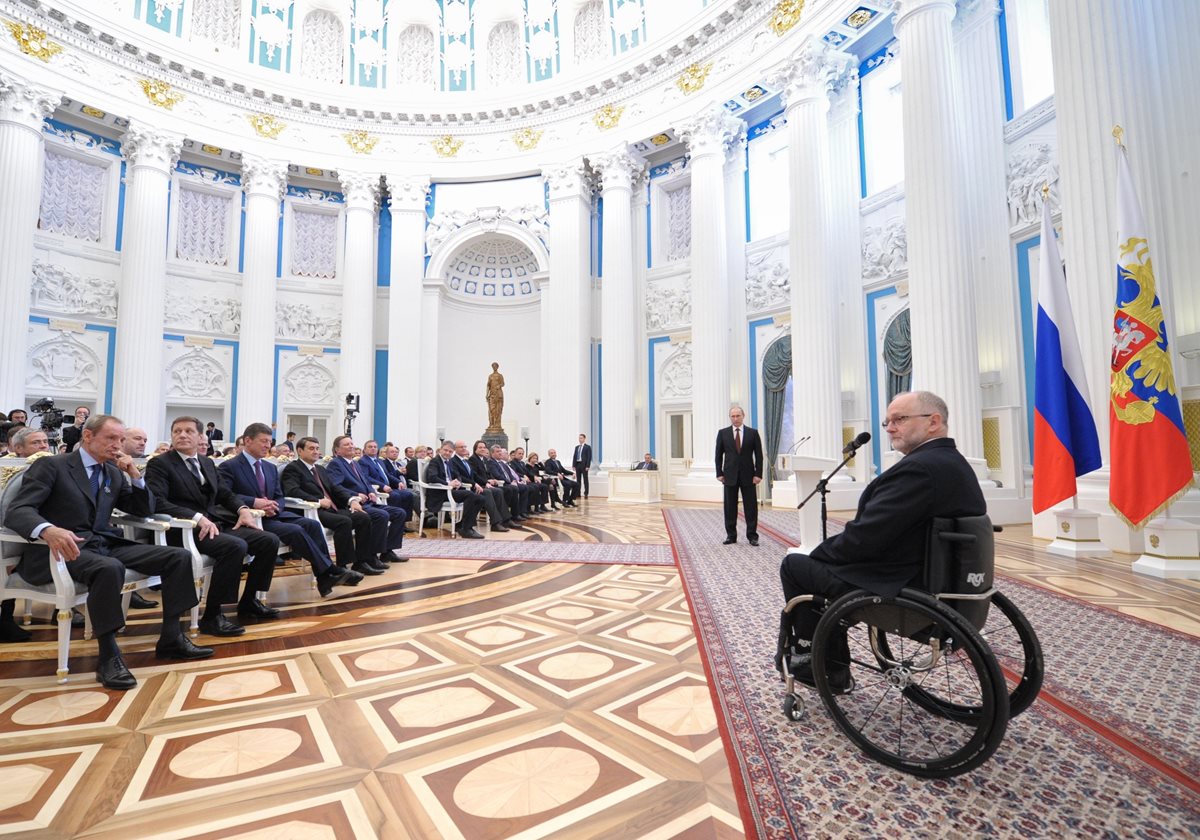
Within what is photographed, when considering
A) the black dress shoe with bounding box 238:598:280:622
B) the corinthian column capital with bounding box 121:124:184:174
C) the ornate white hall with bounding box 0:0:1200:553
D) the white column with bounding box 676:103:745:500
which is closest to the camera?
the black dress shoe with bounding box 238:598:280:622

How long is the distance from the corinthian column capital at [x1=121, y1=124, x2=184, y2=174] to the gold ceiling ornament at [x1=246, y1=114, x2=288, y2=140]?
175 centimetres

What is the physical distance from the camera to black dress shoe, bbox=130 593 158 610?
3.54 meters

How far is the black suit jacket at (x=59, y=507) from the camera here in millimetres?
2342

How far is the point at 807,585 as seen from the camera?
1.83 m

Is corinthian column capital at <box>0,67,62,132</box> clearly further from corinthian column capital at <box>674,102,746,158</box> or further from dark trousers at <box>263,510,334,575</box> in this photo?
dark trousers at <box>263,510,334,575</box>

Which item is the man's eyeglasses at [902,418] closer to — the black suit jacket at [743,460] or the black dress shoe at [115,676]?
the black dress shoe at [115,676]

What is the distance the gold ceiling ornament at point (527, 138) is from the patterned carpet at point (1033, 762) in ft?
47.9

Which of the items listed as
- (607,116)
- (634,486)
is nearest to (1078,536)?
(634,486)

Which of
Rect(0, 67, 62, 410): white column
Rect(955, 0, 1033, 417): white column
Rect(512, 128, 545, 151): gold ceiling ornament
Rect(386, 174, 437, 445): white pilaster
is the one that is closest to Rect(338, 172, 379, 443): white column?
Rect(386, 174, 437, 445): white pilaster

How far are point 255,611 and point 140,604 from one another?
97cm

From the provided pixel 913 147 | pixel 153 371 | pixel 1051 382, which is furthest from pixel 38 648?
pixel 153 371

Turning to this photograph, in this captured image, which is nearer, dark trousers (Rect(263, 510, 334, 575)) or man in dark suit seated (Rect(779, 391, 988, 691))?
man in dark suit seated (Rect(779, 391, 988, 691))

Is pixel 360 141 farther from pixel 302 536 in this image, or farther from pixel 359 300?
pixel 302 536

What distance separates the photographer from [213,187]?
13.8m
